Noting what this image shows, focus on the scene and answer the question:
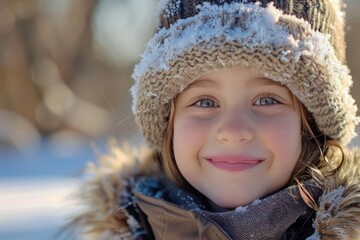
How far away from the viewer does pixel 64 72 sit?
10703 millimetres

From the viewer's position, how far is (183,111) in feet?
5.18

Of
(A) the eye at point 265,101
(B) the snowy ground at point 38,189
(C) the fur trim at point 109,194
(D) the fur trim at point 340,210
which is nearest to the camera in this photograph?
(D) the fur trim at point 340,210

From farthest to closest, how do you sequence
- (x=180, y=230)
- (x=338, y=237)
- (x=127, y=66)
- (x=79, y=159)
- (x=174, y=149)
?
(x=127, y=66) < (x=79, y=159) < (x=174, y=149) < (x=180, y=230) < (x=338, y=237)

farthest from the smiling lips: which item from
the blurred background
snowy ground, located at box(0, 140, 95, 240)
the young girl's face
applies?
the blurred background

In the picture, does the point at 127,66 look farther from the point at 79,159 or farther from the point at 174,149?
the point at 174,149

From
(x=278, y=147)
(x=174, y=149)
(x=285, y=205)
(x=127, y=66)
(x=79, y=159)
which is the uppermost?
(x=127, y=66)

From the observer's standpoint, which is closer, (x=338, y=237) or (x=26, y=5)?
(x=338, y=237)

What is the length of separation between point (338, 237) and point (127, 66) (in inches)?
442

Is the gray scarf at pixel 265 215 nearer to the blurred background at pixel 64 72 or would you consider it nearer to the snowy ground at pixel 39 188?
the snowy ground at pixel 39 188

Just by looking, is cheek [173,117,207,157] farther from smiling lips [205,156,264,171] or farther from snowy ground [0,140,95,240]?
snowy ground [0,140,95,240]

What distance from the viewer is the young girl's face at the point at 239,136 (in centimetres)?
144

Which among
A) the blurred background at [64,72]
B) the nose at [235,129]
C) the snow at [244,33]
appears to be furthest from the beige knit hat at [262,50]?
the blurred background at [64,72]

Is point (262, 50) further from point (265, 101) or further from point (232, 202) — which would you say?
point (232, 202)

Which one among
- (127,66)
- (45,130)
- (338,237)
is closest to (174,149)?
(338,237)
